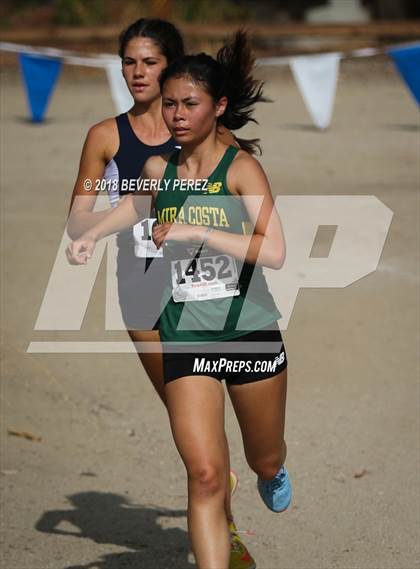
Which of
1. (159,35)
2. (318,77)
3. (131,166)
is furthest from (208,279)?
(318,77)

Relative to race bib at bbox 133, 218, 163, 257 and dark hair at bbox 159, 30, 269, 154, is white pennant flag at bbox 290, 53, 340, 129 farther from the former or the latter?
dark hair at bbox 159, 30, 269, 154

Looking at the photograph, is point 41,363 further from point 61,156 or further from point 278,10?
point 278,10

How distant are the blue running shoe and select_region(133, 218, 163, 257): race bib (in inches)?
40.7

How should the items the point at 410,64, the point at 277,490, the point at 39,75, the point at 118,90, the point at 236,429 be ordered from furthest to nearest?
the point at 39,75 → the point at 118,90 → the point at 410,64 → the point at 236,429 → the point at 277,490

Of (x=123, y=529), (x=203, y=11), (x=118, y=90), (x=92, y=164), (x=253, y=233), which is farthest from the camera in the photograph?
(x=203, y=11)

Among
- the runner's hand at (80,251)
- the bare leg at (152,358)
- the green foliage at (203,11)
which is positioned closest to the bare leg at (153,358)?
the bare leg at (152,358)

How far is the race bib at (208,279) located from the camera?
12.2 feet

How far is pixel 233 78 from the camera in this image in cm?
400

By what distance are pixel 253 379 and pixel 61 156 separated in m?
8.70

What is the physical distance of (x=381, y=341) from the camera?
764 centimetres

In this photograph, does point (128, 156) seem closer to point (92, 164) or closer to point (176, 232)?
point (92, 164)

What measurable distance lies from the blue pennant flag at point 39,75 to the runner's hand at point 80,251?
745 centimetres

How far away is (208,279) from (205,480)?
687 mm

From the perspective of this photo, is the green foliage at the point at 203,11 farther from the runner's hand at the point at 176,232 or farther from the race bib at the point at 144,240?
the runner's hand at the point at 176,232
